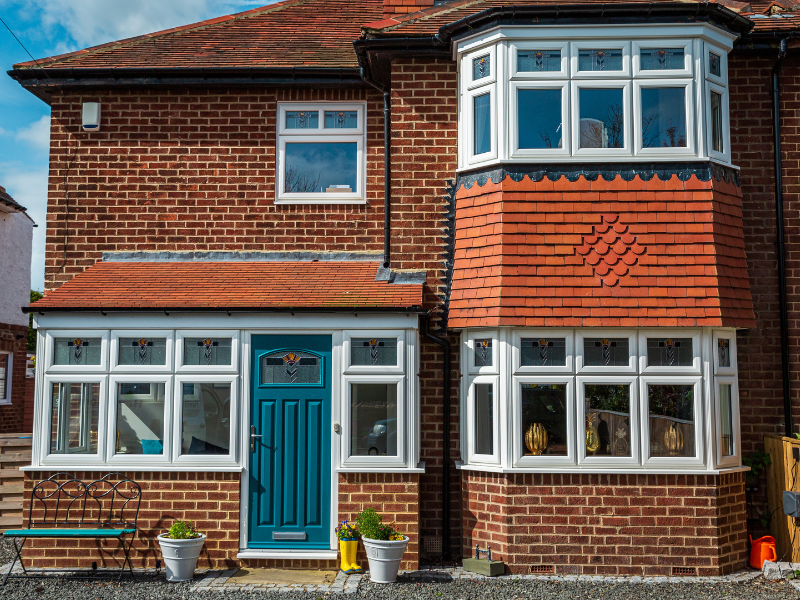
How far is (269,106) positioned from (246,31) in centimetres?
176

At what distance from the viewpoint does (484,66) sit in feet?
27.7

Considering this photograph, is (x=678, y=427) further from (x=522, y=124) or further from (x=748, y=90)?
(x=748, y=90)

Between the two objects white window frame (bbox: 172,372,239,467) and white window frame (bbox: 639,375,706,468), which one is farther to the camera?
white window frame (bbox: 172,372,239,467)

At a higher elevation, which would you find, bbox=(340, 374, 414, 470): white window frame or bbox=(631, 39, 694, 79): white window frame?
bbox=(631, 39, 694, 79): white window frame

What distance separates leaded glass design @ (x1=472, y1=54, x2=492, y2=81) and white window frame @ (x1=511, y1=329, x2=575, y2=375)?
3.07 metres

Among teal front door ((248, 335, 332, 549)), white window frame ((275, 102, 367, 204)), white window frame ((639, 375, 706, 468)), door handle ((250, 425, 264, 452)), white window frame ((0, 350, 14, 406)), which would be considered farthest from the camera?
white window frame ((0, 350, 14, 406))

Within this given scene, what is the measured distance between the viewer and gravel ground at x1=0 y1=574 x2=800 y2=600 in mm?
6773

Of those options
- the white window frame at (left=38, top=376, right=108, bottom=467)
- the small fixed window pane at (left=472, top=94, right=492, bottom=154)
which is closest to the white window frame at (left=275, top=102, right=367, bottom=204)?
the small fixed window pane at (left=472, top=94, right=492, bottom=154)

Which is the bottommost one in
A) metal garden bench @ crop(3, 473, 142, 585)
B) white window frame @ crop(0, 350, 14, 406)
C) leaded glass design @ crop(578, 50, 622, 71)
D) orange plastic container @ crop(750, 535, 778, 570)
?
orange plastic container @ crop(750, 535, 778, 570)

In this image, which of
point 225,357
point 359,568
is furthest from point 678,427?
point 225,357

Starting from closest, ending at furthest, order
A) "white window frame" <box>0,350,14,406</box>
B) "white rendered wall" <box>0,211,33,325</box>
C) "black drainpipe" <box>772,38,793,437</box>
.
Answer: "black drainpipe" <box>772,38,793,437</box> < "white window frame" <box>0,350,14,406</box> < "white rendered wall" <box>0,211,33,325</box>

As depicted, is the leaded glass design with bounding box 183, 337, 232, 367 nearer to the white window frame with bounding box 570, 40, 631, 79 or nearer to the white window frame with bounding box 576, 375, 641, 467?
the white window frame with bounding box 576, 375, 641, 467

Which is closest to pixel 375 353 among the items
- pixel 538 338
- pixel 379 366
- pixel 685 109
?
pixel 379 366

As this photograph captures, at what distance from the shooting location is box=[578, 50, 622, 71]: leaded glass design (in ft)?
26.8
